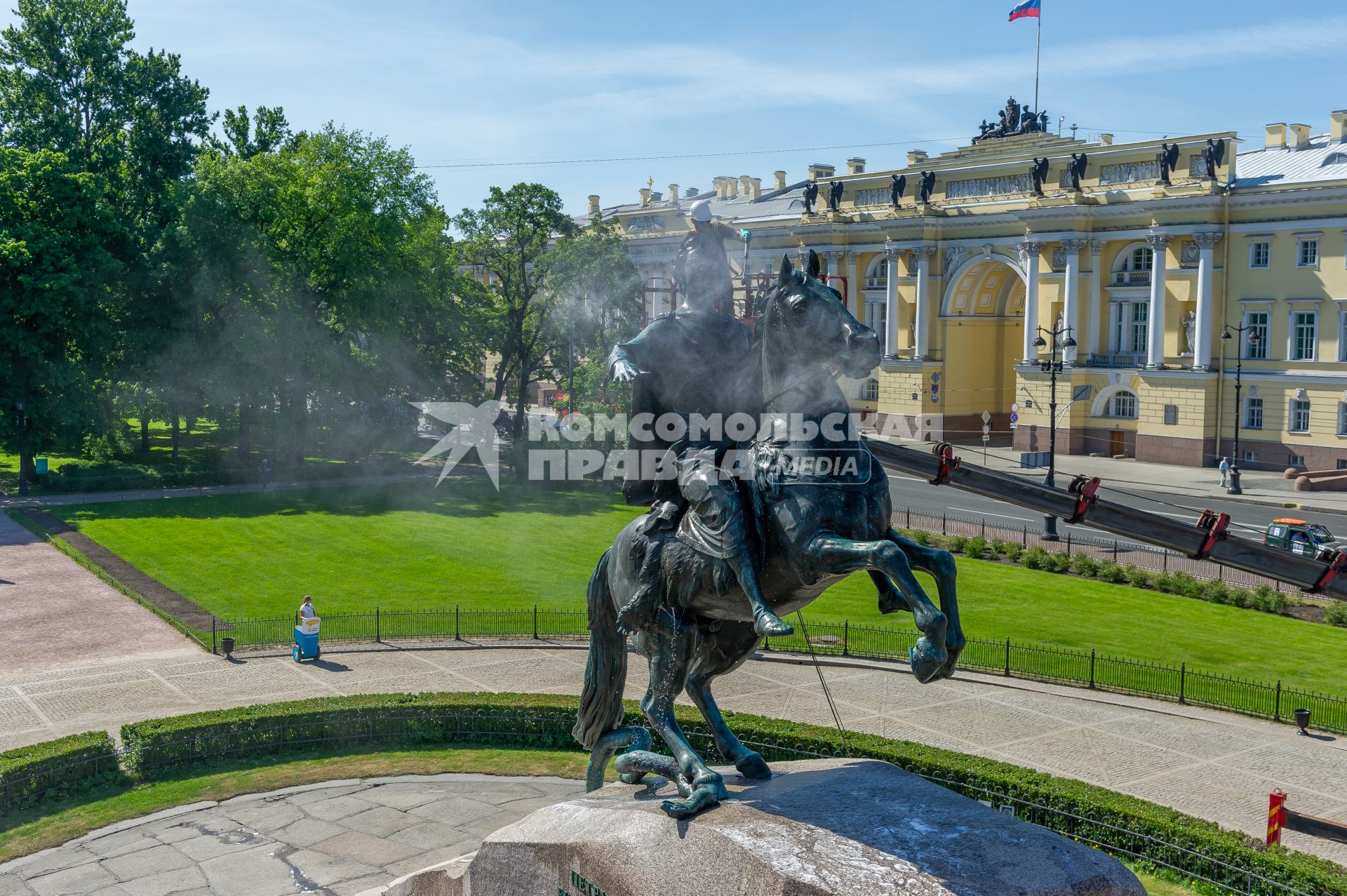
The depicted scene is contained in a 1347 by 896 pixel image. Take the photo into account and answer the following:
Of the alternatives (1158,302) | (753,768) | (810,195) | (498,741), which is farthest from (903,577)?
(810,195)

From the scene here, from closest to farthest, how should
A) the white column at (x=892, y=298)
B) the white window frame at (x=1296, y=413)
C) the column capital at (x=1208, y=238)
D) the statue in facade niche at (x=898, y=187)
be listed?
the white window frame at (x=1296, y=413) < the column capital at (x=1208, y=238) < the statue in facade niche at (x=898, y=187) < the white column at (x=892, y=298)

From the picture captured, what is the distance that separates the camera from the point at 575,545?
39.3 meters

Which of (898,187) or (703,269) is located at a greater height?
(898,187)

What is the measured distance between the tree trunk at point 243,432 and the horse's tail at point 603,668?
42068 mm

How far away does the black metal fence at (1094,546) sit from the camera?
3344 cm

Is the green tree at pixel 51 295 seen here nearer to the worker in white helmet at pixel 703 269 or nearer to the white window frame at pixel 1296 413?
the worker in white helmet at pixel 703 269

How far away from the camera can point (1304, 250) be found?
181 ft

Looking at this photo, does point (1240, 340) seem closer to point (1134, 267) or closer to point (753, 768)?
point (1134, 267)

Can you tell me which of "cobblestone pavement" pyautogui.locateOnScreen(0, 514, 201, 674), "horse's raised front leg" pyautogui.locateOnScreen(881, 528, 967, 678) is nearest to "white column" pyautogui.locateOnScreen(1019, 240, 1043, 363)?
"cobblestone pavement" pyautogui.locateOnScreen(0, 514, 201, 674)

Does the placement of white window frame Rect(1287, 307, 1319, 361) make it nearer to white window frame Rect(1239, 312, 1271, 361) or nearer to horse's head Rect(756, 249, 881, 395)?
white window frame Rect(1239, 312, 1271, 361)

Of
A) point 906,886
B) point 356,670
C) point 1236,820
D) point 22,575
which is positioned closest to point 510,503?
point 22,575

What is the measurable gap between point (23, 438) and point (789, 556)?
45.5 m

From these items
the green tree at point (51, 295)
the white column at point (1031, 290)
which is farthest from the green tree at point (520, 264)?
the white column at point (1031, 290)

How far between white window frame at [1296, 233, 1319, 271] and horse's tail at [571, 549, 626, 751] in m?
52.6
